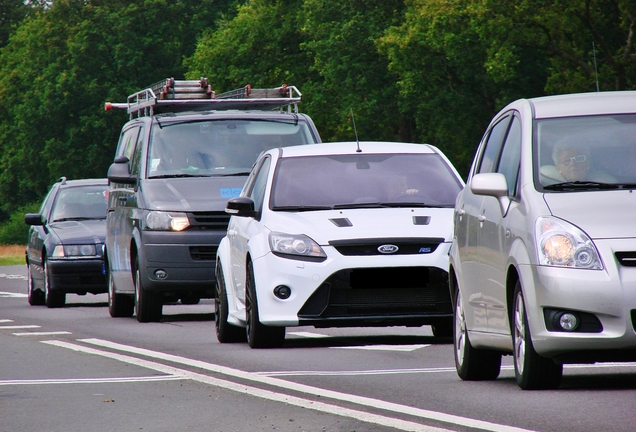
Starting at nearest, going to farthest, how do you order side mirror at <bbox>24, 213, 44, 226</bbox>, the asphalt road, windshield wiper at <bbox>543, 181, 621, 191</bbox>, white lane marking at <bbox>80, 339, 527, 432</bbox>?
1. white lane marking at <bbox>80, 339, 527, 432</bbox>
2. the asphalt road
3. windshield wiper at <bbox>543, 181, 621, 191</bbox>
4. side mirror at <bbox>24, 213, 44, 226</bbox>

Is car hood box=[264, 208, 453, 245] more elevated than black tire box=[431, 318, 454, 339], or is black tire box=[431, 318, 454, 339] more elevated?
car hood box=[264, 208, 453, 245]

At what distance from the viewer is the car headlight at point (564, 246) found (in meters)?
7.88

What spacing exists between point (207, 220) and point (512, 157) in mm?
7330

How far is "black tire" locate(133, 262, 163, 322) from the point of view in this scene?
1655cm

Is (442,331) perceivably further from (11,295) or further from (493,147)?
(11,295)

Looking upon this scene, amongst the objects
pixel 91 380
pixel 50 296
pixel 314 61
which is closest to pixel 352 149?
pixel 91 380

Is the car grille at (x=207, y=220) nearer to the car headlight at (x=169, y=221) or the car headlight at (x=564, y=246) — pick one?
the car headlight at (x=169, y=221)

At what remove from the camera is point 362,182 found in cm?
1293

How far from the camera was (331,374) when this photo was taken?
9.93 meters

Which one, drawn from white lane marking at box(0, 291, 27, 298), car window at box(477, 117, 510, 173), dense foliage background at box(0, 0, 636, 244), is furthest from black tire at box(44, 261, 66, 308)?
car window at box(477, 117, 510, 173)

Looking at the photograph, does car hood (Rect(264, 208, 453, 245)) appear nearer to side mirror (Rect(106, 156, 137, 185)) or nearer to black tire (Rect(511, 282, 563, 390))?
Result: black tire (Rect(511, 282, 563, 390))

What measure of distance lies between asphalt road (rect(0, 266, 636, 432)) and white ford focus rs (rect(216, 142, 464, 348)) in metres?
0.31

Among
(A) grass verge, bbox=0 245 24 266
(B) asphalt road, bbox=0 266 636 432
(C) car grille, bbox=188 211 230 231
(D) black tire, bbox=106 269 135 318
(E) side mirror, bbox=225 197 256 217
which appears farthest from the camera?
(A) grass verge, bbox=0 245 24 266

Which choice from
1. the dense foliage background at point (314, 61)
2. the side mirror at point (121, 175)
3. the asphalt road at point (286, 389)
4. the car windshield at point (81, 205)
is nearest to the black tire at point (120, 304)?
the side mirror at point (121, 175)
